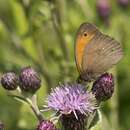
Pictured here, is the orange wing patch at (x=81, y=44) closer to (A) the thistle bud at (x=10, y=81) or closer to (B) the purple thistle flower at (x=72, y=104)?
(B) the purple thistle flower at (x=72, y=104)

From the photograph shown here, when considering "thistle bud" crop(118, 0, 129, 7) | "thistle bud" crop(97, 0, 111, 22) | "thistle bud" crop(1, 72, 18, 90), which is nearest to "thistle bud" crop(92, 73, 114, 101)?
"thistle bud" crop(1, 72, 18, 90)

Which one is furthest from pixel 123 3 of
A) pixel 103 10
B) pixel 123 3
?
pixel 103 10

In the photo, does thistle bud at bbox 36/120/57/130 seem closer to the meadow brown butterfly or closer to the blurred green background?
the meadow brown butterfly

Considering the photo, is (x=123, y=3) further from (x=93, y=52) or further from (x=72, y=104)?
(x=72, y=104)

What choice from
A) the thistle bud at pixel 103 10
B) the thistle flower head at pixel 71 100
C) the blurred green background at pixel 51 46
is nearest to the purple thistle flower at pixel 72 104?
the thistle flower head at pixel 71 100

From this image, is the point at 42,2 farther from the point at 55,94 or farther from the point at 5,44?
the point at 55,94
